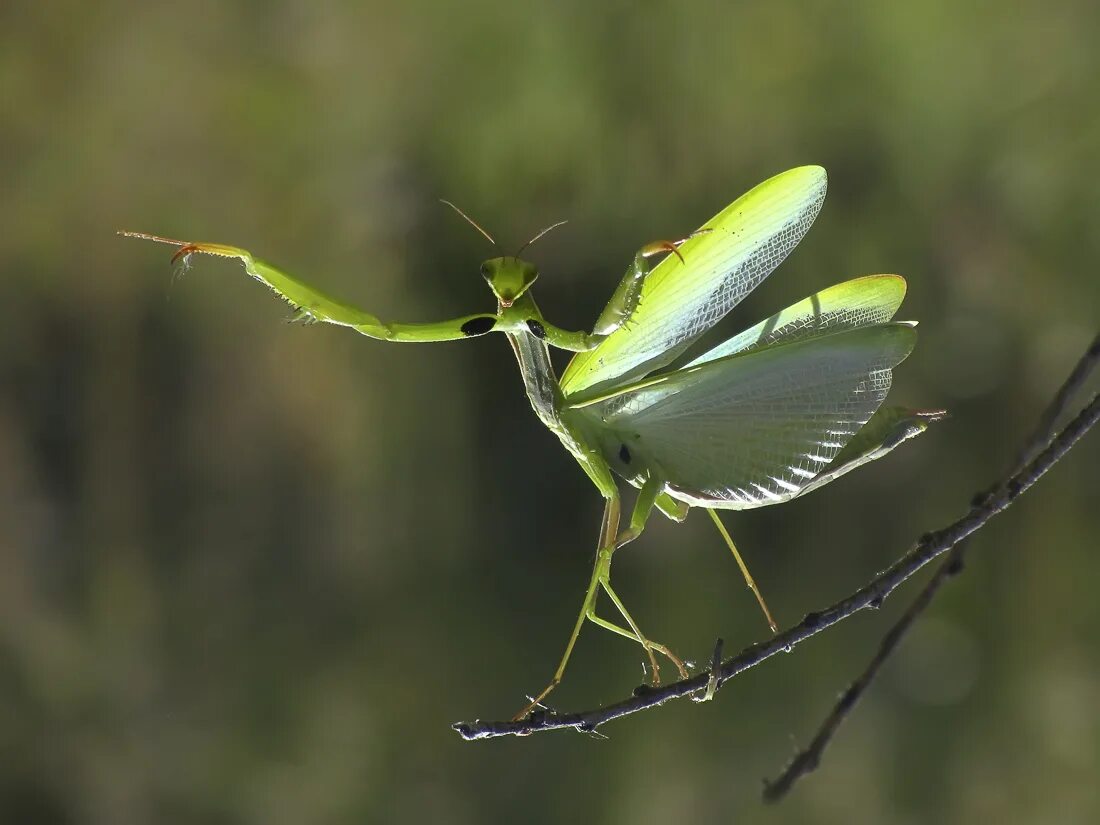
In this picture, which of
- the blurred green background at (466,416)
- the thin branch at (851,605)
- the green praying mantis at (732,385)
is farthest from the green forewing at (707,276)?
the blurred green background at (466,416)

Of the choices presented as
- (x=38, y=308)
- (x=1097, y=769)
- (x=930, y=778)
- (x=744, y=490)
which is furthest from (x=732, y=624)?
(x=38, y=308)

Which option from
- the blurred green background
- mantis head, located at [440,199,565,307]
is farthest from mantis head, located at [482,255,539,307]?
the blurred green background

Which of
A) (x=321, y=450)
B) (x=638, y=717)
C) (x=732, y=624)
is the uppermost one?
(x=321, y=450)

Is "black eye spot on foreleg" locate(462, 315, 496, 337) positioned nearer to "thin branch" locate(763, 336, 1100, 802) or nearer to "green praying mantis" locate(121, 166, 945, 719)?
"green praying mantis" locate(121, 166, 945, 719)

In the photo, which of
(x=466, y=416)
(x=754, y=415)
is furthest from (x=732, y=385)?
(x=466, y=416)

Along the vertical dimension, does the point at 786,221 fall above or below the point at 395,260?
above

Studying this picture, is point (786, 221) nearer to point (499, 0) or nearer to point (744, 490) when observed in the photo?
point (744, 490)

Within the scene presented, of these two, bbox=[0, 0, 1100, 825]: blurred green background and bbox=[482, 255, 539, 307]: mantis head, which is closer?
bbox=[482, 255, 539, 307]: mantis head

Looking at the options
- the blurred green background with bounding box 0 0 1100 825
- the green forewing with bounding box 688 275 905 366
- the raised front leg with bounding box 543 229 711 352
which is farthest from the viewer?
the blurred green background with bounding box 0 0 1100 825
